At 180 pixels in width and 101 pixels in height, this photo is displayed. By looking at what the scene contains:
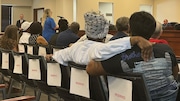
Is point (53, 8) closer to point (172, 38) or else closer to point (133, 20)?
point (172, 38)

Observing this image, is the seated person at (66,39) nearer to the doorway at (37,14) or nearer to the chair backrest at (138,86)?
the chair backrest at (138,86)

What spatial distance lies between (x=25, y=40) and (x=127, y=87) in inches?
154

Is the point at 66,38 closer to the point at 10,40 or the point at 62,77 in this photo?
the point at 10,40

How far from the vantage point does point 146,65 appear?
1.77 metres

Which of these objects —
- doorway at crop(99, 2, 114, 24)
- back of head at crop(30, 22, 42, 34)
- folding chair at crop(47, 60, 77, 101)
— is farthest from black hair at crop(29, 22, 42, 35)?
doorway at crop(99, 2, 114, 24)

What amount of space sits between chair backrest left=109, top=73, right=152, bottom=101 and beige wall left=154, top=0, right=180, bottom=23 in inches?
457

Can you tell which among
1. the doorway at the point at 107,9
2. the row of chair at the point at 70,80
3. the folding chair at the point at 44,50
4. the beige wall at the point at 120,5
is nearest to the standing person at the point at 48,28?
the folding chair at the point at 44,50

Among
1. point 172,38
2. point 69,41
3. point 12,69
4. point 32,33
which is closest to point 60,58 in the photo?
point 12,69

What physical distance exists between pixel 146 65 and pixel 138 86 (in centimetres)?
18

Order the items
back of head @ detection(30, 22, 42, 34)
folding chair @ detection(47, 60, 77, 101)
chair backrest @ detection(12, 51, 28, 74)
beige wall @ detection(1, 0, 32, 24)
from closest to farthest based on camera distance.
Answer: folding chair @ detection(47, 60, 77, 101) < chair backrest @ detection(12, 51, 28, 74) < back of head @ detection(30, 22, 42, 34) < beige wall @ detection(1, 0, 32, 24)

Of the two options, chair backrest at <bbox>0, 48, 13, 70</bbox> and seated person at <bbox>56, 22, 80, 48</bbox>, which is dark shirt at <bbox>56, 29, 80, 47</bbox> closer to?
seated person at <bbox>56, 22, 80, 48</bbox>

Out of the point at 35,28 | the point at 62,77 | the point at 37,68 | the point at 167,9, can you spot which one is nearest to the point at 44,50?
the point at 35,28

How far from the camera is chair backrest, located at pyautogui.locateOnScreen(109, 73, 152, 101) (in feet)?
5.29

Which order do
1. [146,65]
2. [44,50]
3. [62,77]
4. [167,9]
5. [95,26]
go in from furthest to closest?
[167,9] < [44,50] < [62,77] < [95,26] < [146,65]
